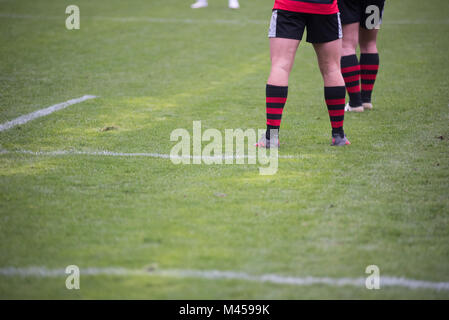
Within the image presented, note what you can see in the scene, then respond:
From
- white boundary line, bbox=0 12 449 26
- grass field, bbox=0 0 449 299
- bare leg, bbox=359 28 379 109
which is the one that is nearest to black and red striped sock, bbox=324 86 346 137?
grass field, bbox=0 0 449 299

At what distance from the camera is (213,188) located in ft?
12.4

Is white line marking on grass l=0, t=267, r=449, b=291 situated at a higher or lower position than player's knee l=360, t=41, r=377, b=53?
lower

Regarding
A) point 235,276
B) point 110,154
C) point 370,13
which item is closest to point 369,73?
point 370,13

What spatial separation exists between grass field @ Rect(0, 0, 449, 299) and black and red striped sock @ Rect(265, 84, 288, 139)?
0.28m

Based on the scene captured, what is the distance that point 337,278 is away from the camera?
101 inches

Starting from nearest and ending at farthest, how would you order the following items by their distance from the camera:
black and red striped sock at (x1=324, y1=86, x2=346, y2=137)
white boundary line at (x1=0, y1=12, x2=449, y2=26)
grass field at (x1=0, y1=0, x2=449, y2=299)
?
grass field at (x1=0, y1=0, x2=449, y2=299)
black and red striped sock at (x1=324, y1=86, x2=346, y2=137)
white boundary line at (x1=0, y1=12, x2=449, y2=26)

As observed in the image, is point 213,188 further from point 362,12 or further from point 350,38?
point 362,12

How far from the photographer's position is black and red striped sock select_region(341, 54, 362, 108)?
6.05 metres

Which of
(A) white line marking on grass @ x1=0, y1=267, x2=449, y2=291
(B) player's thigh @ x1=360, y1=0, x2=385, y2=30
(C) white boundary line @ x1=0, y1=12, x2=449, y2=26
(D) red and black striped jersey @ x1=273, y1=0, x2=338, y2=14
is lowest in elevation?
(A) white line marking on grass @ x1=0, y1=267, x2=449, y2=291

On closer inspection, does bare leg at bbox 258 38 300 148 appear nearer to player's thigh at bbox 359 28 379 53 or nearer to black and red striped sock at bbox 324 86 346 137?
black and red striped sock at bbox 324 86 346 137

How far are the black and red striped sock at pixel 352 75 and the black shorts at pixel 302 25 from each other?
1515 mm
